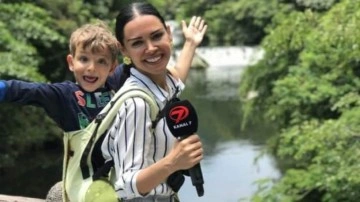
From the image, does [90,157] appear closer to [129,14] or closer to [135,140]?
[135,140]

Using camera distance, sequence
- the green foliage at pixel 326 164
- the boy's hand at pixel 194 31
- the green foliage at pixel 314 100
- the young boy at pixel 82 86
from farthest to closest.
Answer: the green foliage at pixel 314 100 → the green foliage at pixel 326 164 → the boy's hand at pixel 194 31 → the young boy at pixel 82 86

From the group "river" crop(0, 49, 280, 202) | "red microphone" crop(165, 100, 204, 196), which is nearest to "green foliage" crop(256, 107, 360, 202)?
"river" crop(0, 49, 280, 202)

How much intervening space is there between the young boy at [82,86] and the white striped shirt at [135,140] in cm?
27

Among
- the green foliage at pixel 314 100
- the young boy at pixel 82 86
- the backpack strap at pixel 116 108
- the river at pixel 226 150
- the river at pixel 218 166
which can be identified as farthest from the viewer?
the river at pixel 218 166

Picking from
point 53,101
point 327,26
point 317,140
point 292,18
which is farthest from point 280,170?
point 53,101

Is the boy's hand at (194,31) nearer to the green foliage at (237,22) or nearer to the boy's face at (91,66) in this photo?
the boy's face at (91,66)

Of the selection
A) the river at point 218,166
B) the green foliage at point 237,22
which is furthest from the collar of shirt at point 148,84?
the green foliage at point 237,22

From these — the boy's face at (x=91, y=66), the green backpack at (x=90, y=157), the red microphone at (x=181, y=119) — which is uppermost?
the boy's face at (x=91, y=66)

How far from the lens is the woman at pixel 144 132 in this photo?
176cm

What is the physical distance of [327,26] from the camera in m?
8.41

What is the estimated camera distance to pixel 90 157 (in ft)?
6.54

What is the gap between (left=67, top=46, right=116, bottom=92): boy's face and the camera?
2.12 metres

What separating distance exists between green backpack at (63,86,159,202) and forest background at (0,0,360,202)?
4120 mm

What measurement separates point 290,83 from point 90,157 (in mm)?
6907
